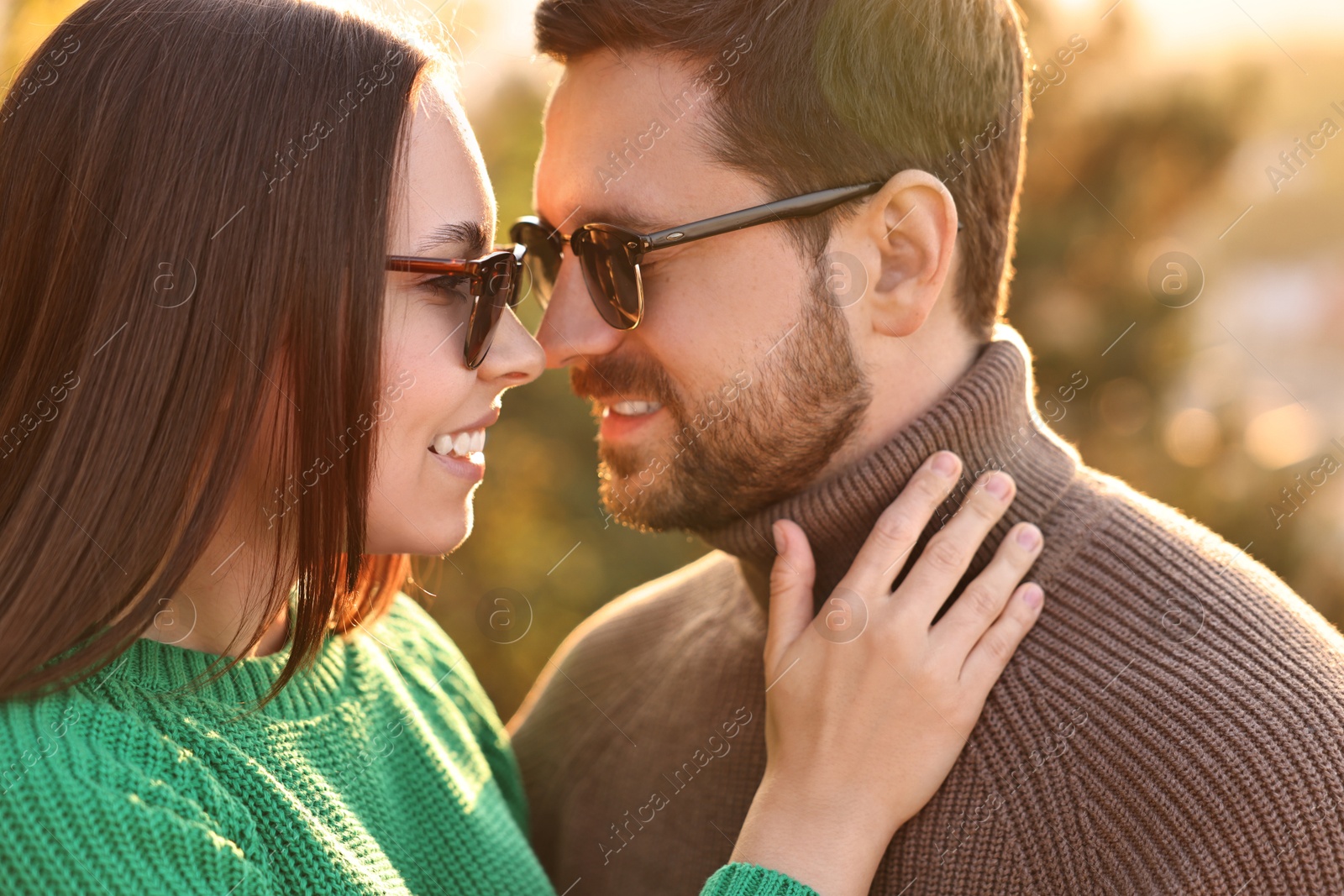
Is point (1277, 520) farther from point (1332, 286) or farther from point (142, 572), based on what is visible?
point (1332, 286)

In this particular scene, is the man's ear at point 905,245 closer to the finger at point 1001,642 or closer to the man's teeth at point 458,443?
the finger at point 1001,642

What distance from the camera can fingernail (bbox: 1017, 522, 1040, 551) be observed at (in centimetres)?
179

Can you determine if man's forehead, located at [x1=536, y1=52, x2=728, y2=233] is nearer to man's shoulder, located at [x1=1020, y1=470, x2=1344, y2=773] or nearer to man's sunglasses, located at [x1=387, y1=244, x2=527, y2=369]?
man's sunglasses, located at [x1=387, y1=244, x2=527, y2=369]

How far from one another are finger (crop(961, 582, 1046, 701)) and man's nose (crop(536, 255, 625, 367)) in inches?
35.2

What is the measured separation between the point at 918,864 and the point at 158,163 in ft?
5.10

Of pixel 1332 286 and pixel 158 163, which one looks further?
pixel 1332 286

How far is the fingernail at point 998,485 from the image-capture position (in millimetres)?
1814

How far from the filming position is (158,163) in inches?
56.8

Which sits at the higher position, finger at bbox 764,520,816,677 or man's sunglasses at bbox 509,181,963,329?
man's sunglasses at bbox 509,181,963,329

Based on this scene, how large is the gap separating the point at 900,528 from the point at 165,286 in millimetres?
1201

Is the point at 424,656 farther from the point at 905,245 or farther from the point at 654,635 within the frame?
the point at 905,245

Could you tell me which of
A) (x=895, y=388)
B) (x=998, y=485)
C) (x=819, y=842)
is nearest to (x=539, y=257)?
(x=895, y=388)

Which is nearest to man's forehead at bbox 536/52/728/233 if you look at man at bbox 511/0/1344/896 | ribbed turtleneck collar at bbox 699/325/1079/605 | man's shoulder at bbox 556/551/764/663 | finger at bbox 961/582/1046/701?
man at bbox 511/0/1344/896

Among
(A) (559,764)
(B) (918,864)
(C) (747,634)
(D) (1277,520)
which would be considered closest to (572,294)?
(C) (747,634)
